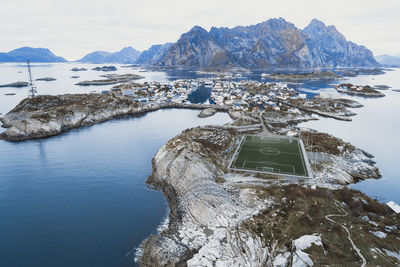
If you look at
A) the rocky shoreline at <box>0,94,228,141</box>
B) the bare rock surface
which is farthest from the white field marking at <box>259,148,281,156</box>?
the bare rock surface

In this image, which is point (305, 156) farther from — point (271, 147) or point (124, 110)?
point (124, 110)

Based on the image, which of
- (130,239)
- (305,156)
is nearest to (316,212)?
(305,156)

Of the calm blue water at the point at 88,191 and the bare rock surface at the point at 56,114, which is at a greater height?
the bare rock surface at the point at 56,114

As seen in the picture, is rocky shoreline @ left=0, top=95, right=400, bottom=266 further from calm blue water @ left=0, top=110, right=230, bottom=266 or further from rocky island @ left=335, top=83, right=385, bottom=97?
rocky island @ left=335, top=83, right=385, bottom=97

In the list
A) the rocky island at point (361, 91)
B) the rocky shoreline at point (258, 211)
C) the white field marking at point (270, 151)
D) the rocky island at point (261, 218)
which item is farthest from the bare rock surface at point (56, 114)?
the rocky island at point (361, 91)

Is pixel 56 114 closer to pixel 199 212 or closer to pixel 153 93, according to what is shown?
pixel 153 93

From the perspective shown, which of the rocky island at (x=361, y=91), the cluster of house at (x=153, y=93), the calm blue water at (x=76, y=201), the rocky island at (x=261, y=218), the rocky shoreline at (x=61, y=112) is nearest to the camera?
the rocky island at (x=261, y=218)

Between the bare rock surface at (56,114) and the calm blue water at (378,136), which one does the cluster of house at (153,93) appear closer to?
the bare rock surface at (56,114)
